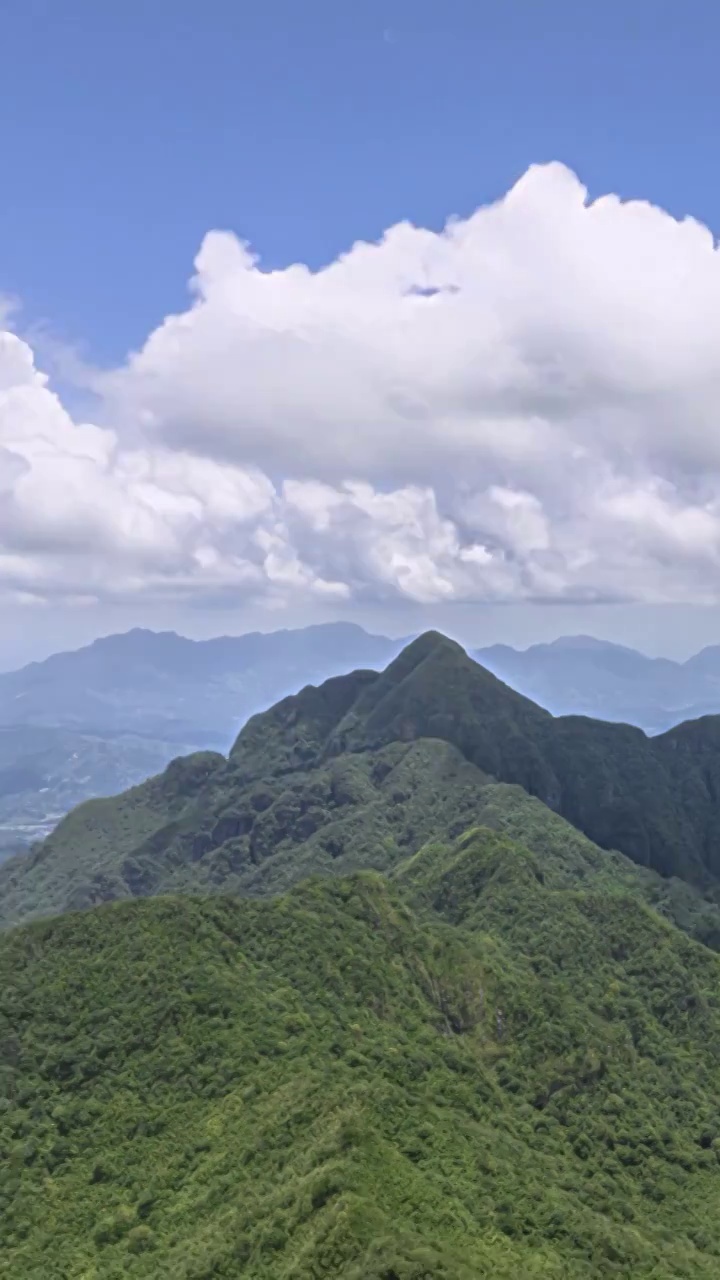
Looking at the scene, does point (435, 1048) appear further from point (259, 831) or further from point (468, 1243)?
point (259, 831)

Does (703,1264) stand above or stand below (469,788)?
below

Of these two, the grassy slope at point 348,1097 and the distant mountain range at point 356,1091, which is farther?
the distant mountain range at point 356,1091

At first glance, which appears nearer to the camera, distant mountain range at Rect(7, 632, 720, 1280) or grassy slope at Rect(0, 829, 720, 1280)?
grassy slope at Rect(0, 829, 720, 1280)

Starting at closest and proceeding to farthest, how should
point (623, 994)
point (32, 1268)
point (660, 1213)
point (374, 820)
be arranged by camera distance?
point (32, 1268), point (660, 1213), point (623, 994), point (374, 820)

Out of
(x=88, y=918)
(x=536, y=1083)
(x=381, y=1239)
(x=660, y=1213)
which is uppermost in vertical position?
(x=88, y=918)

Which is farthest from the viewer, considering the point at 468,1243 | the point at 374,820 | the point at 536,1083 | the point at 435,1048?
the point at 374,820

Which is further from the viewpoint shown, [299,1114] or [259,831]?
[259,831]

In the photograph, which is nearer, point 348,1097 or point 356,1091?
point 348,1097

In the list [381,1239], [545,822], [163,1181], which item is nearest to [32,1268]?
[163,1181]
